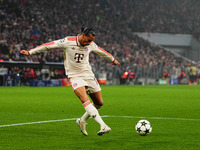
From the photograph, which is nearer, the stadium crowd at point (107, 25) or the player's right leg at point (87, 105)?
the player's right leg at point (87, 105)

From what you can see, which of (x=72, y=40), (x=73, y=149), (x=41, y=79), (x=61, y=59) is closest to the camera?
(x=73, y=149)

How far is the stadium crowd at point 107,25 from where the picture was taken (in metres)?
41.5

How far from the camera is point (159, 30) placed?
213 feet

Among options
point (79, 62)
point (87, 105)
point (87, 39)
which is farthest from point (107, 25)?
point (87, 105)

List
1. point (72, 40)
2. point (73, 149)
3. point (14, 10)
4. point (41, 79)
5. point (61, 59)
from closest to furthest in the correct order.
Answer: point (73, 149)
point (72, 40)
point (41, 79)
point (61, 59)
point (14, 10)

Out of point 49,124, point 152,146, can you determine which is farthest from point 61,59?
point 152,146

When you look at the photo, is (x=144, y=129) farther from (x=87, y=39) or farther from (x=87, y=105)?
(x=87, y=39)

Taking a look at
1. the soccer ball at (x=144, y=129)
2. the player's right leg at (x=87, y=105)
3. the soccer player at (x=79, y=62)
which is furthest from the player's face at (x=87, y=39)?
the soccer ball at (x=144, y=129)

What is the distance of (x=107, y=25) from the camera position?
179 feet

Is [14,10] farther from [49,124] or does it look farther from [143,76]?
[49,124]

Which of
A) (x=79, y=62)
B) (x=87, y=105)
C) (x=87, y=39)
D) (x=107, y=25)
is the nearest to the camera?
(x=87, y=105)

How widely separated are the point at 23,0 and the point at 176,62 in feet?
72.8

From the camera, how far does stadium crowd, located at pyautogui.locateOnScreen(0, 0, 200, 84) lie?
41.5 meters

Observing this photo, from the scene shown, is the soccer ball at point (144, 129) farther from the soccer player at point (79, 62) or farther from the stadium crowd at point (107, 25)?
the stadium crowd at point (107, 25)
